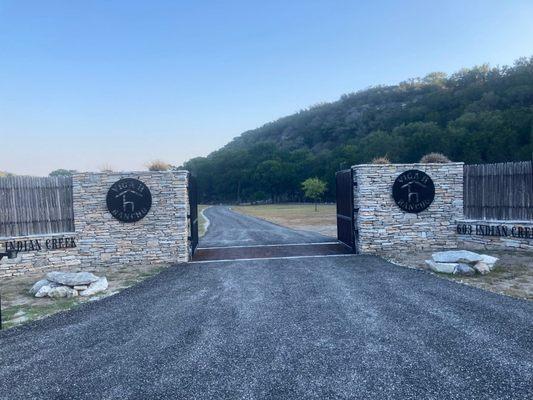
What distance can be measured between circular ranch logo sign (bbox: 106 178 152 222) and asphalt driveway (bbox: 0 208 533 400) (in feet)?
13.2

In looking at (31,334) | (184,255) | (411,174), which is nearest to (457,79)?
(411,174)

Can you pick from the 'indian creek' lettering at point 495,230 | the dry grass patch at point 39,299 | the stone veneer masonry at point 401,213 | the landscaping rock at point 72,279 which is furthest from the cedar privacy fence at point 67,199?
the landscaping rock at point 72,279

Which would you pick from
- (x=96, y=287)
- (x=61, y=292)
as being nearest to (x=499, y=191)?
(x=96, y=287)

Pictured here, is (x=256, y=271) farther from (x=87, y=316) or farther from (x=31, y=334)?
(x=31, y=334)

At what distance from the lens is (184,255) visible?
12.7 meters

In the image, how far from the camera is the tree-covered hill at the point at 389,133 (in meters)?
47.8

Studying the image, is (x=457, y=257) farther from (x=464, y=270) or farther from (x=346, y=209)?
(x=346, y=209)

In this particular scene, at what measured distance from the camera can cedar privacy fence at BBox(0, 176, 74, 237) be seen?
38.3ft

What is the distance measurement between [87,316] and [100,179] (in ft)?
20.9

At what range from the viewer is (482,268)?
385 inches

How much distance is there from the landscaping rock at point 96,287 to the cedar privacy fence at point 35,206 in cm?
415

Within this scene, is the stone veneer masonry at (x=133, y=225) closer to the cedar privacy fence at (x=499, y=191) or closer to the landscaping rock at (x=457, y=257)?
the landscaping rock at (x=457, y=257)

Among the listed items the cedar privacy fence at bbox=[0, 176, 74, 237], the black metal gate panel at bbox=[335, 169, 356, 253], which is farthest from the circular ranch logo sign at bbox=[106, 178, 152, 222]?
the black metal gate panel at bbox=[335, 169, 356, 253]

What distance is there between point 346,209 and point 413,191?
2.65 meters
